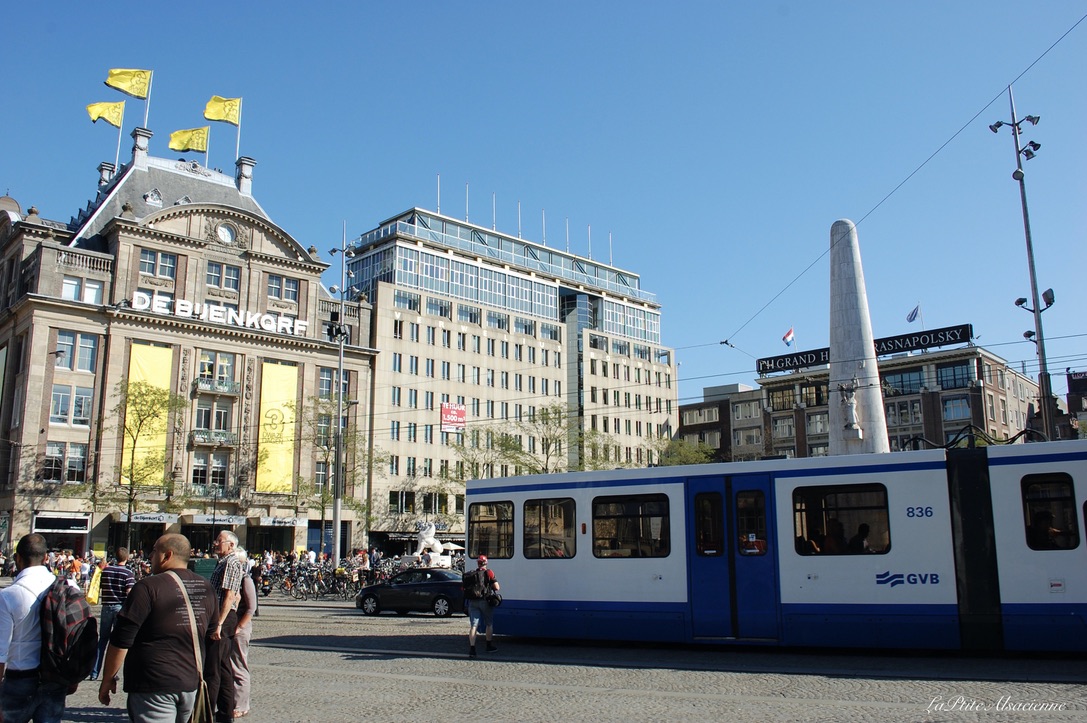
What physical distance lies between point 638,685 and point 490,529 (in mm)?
7023

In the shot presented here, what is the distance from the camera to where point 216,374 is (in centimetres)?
6066

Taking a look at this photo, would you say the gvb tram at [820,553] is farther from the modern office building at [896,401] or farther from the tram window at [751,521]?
the modern office building at [896,401]

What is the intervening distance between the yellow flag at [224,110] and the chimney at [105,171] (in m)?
8.62

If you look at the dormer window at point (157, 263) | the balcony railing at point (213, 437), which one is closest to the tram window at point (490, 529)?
the balcony railing at point (213, 437)

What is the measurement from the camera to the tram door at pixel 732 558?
51.1 ft

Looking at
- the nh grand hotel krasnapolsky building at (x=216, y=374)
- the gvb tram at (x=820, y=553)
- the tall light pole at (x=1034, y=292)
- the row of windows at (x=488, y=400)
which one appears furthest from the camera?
the row of windows at (x=488, y=400)

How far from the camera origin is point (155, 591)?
585cm

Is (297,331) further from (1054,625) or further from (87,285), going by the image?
(1054,625)

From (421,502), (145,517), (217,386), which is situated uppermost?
(217,386)

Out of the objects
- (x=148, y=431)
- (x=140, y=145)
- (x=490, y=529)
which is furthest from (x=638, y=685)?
(x=140, y=145)

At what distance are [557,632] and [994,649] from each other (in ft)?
24.8

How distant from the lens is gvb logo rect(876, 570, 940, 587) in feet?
48.0

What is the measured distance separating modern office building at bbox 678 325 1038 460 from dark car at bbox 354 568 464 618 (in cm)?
5956

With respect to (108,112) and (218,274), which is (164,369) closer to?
(218,274)
